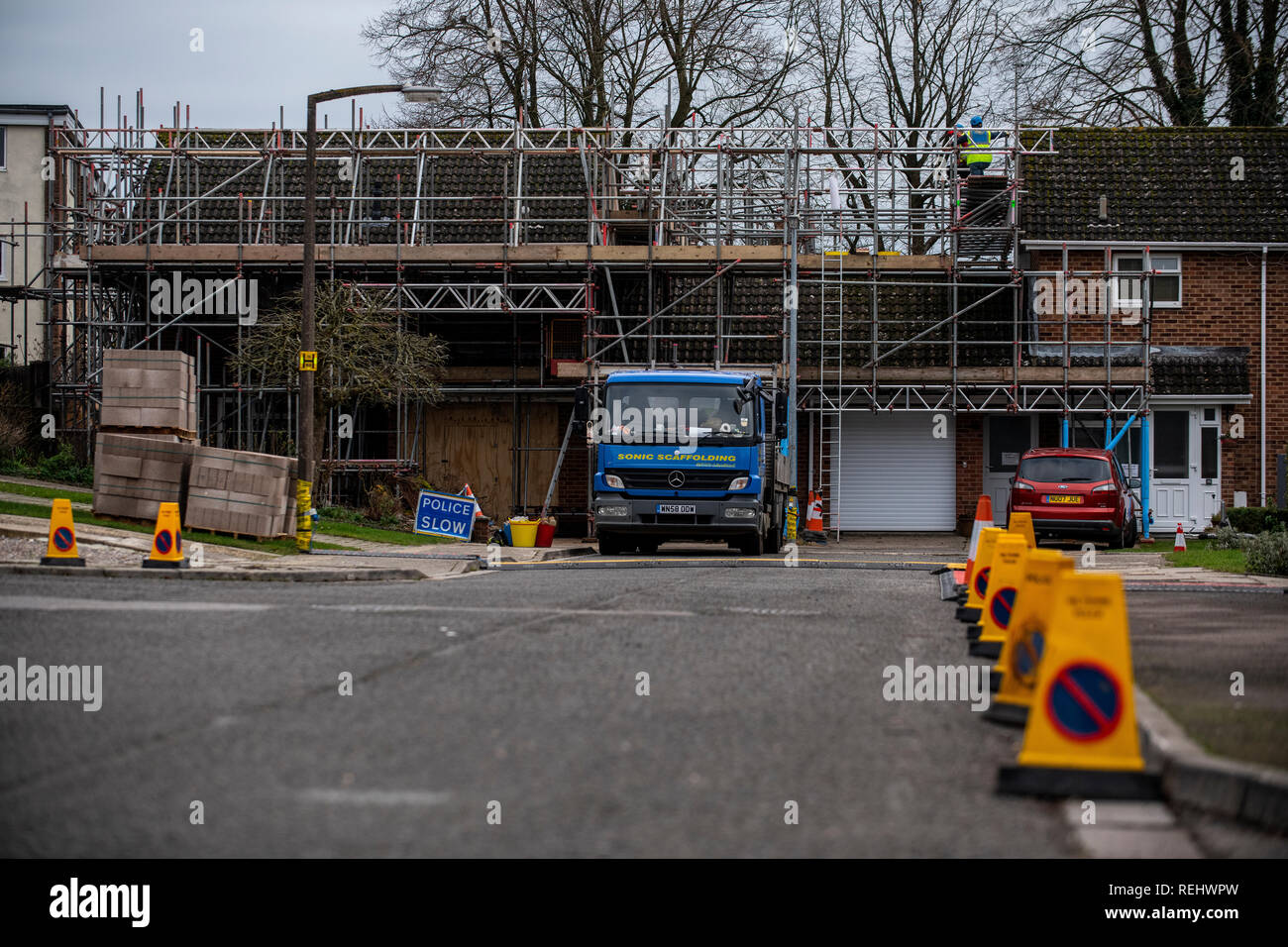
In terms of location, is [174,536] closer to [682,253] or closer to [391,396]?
[391,396]

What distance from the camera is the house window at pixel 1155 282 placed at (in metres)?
29.9

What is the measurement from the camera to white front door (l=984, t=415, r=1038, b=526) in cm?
3055

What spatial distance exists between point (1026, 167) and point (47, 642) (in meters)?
27.5

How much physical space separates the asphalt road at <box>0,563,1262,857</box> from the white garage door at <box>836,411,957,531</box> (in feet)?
66.7

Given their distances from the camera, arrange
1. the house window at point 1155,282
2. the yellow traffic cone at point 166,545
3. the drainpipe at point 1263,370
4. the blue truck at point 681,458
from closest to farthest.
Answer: the yellow traffic cone at point 166,545 < the blue truck at point 681,458 < the drainpipe at point 1263,370 < the house window at point 1155,282

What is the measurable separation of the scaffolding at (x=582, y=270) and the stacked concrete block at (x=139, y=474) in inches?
337

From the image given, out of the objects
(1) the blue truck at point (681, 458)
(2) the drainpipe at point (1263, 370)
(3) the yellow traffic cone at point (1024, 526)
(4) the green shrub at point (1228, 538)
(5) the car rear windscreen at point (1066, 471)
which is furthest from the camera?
(2) the drainpipe at point (1263, 370)

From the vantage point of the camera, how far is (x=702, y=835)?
4363 mm

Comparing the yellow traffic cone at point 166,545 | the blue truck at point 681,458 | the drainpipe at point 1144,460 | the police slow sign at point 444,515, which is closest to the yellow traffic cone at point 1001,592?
the yellow traffic cone at point 166,545

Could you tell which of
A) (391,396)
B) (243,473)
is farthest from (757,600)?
(391,396)

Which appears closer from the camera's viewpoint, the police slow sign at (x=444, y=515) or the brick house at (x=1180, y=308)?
the police slow sign at (x=444, y=515)

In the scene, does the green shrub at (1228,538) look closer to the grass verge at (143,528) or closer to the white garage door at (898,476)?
the white garage door at (898,476)

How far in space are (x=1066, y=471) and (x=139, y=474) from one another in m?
14.7

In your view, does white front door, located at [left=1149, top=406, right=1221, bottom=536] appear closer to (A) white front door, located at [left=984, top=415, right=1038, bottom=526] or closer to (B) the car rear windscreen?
(A) white front door, located at [left=984, top=415, right=1038, bottom=526]
